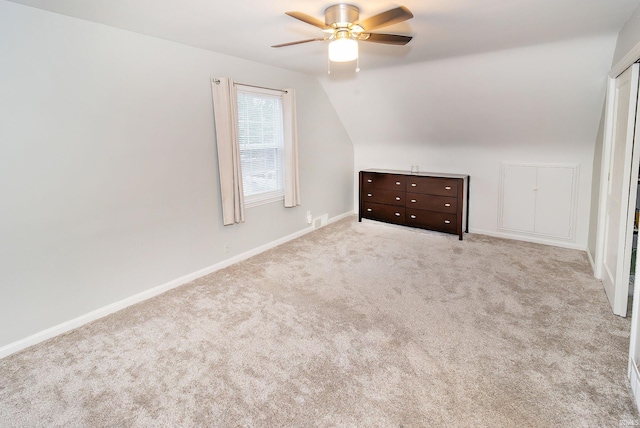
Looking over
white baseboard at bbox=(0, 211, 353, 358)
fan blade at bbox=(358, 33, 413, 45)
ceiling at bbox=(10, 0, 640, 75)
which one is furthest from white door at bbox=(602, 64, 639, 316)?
white baseboard at bbox=(0, 211, 353, 358)

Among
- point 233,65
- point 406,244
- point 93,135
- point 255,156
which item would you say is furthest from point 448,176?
point 93,135

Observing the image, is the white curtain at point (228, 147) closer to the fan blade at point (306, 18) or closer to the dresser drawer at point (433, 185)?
the fan blade at point (306, 18)

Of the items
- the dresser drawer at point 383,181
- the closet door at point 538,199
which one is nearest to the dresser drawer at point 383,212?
the dresser drawer at point 383,181

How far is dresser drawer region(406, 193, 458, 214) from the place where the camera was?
4871 millimetres

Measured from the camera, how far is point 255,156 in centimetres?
424

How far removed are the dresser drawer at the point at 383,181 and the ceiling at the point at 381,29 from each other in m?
2.03

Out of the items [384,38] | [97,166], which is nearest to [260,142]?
[97,166]

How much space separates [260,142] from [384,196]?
7.01 ft

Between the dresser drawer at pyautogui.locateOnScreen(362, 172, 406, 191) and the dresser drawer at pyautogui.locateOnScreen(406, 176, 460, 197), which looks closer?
the dresser drawer at pyautogui.locateOnScreen(406, 176, 460, 197)

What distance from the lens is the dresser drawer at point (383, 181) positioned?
5.28 metres

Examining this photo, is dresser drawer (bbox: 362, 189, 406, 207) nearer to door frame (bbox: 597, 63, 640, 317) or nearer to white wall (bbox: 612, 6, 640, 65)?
door frame (bbox: 597, 63, 640, 317)

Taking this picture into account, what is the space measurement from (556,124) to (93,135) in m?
4.57

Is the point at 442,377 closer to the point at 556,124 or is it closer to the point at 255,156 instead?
the point at 255,156

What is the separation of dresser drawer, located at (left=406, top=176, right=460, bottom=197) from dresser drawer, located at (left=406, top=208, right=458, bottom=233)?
0.29m
